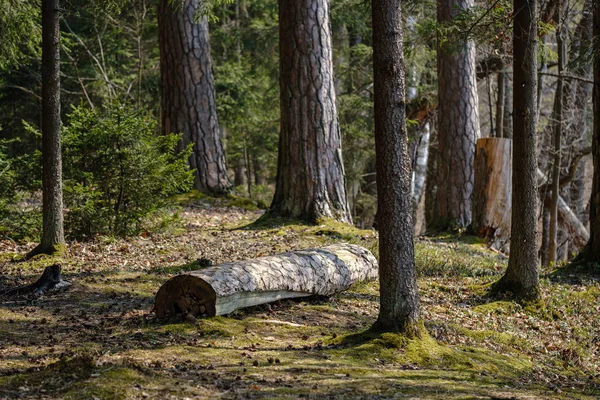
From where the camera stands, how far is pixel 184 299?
7.37 metres

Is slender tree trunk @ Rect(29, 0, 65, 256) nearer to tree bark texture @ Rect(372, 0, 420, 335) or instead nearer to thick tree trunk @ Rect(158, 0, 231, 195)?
tree bark texture @ Rect(372, 0, 420, 335)

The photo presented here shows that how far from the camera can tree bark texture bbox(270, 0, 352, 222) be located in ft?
42.3

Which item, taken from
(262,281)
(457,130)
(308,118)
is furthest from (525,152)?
(457,130)

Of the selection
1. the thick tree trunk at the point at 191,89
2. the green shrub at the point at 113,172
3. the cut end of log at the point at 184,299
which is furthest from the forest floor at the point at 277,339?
the thick tree trunk at the point at 191,89

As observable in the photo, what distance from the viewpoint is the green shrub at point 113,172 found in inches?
445

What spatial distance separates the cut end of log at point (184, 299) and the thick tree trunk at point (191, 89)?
8.63 meters

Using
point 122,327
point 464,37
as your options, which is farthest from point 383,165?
point 464,37

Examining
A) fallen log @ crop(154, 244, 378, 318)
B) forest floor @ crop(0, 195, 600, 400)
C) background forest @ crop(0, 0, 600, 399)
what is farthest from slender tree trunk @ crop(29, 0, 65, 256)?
fallen log @ crop(154, 244, 378, 318)

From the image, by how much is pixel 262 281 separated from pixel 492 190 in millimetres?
7732

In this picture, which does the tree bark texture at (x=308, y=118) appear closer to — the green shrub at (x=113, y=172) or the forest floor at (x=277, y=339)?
the forest floor at (x=277, y=339)

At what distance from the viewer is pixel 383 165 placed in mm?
6465

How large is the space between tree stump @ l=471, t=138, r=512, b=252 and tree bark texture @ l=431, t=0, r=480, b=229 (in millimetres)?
915

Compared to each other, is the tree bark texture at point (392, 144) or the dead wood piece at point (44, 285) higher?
the tree bark texture at point (392, 144)

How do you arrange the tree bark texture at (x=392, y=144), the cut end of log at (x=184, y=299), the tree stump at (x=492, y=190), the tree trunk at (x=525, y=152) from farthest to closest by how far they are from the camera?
1. the tree stump at (x=492, y=190)
2. the tree trunk at (x=525, y=152)
3. the cut end of log at (x=184, y=299)
4. the tree bark texture at (x=392, y=144)
